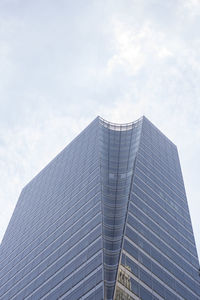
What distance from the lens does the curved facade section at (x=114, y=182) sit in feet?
171

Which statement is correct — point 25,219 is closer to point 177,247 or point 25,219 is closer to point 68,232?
point 68,232

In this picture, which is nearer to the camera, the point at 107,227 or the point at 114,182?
the point at 107,227

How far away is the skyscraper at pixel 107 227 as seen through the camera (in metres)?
53.7

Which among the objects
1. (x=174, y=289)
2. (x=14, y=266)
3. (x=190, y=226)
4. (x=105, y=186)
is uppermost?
(x=14, y=266)

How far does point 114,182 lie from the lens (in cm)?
7412

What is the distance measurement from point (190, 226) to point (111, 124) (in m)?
32.6

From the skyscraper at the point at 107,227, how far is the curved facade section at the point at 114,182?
172mm

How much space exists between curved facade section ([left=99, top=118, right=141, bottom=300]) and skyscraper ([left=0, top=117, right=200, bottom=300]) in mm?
172

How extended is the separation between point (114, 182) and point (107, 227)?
609 inches

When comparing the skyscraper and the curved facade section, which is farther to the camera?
the skyscraper

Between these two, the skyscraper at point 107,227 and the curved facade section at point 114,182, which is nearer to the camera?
the curved facade section at point 114,182

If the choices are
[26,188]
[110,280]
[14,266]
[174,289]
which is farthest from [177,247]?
[26,188]

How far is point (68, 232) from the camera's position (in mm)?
70812

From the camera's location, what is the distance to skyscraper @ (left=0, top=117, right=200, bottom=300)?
Answer: 5366 cm
